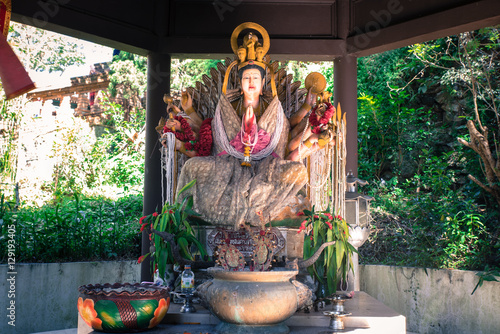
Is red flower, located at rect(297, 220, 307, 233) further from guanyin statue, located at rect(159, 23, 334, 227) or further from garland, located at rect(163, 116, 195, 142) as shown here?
garland, located at rect(163, 116, 195, 142)

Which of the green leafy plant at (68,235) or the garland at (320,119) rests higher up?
the garland at (320,119)

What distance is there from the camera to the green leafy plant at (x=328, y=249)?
13.0ft

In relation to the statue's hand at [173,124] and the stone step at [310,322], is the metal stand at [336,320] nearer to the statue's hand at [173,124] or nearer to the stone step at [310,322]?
the stone step at [310,322]

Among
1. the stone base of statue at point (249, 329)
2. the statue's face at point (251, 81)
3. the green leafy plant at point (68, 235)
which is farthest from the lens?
the green leafy plant at point (68, 235)

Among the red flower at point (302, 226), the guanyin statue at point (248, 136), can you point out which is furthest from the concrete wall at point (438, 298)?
the red flower at point (302, 226)

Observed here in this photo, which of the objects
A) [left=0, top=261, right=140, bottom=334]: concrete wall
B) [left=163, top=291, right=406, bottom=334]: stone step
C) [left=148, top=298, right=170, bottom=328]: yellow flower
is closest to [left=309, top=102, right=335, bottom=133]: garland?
[left=163, top=291, right=406, bottom=334]: stone step

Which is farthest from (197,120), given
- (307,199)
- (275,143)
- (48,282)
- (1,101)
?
(1,101)

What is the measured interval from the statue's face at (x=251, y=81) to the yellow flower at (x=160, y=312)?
2291 millimetres

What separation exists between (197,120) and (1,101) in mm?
3827

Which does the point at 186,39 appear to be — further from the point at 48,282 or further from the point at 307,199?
the point at 48,282

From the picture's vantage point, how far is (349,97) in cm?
540

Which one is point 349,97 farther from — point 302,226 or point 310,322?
point 310,322

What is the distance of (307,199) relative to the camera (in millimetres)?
4543

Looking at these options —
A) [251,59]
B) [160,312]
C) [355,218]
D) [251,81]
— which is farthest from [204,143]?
[160,312]
